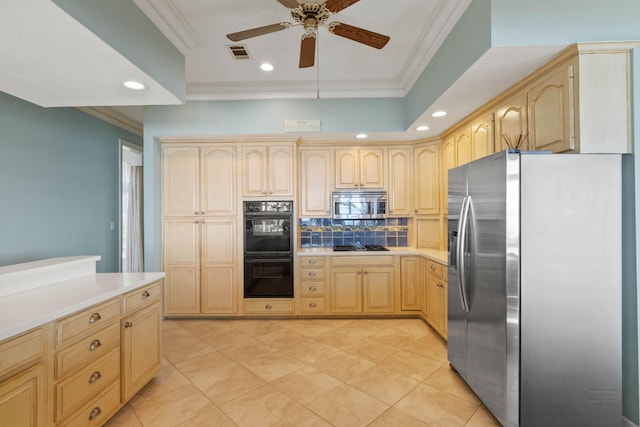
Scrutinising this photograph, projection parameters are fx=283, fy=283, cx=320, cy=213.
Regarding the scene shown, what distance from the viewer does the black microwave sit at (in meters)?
3.86

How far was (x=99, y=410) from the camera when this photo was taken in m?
1.68

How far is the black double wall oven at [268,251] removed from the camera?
366 centimetres

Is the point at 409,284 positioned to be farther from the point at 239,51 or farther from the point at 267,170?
the point at 239,51

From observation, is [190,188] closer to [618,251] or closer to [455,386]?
[455,386]

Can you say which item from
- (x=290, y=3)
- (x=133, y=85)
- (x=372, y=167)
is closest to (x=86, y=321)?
(x=133, y=85)

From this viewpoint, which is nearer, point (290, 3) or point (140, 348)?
point (290, 3)

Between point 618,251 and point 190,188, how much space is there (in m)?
4.03

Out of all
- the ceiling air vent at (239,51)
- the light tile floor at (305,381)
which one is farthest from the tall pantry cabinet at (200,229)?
the ceiling air vent at (239,51)

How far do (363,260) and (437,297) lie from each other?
958mm

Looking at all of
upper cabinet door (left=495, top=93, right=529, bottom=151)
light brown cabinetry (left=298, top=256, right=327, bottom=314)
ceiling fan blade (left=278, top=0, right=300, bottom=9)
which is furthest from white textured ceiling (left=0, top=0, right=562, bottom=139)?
light brown cabinetry (left=298, top=256, right=327, bottom=314)

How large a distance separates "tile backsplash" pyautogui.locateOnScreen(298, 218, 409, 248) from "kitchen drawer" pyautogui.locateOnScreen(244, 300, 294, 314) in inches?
35.6

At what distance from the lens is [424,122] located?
10.4 ft

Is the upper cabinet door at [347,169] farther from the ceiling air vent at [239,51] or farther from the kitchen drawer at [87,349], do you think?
the kitchen drawer at [87,349]

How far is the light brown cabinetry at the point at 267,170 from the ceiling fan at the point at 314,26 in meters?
1.69
